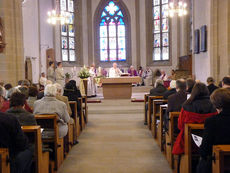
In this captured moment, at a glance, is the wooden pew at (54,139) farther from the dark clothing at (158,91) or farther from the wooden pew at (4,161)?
the dark clothing at (158,91)

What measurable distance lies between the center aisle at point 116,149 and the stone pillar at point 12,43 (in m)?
→ 2.85

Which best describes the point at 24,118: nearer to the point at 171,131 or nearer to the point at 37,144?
the point at 37,144

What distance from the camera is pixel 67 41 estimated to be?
60.7 ft

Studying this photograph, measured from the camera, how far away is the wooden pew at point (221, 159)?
2.29m

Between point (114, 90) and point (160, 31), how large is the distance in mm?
8178

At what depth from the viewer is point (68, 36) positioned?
731 inches

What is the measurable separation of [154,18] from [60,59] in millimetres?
6277

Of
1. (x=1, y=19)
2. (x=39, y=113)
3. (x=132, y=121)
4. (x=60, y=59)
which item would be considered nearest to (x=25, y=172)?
(x=39, y=113)

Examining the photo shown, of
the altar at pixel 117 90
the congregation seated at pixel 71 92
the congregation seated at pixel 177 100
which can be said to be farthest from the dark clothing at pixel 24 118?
the altar at pixel 117 90

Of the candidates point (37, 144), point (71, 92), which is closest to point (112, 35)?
point (71, 92)

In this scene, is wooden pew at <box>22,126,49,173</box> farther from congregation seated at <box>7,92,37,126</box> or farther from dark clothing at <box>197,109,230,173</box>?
→ dark clothing at <box>197,109,230,173</box>

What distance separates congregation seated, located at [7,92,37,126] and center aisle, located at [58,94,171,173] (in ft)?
4.16

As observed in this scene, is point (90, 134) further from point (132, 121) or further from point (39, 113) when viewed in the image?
point (39, 113)

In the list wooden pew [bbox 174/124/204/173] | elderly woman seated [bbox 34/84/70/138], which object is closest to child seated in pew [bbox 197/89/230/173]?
wooden pew [bbox 174/124/204/173]
